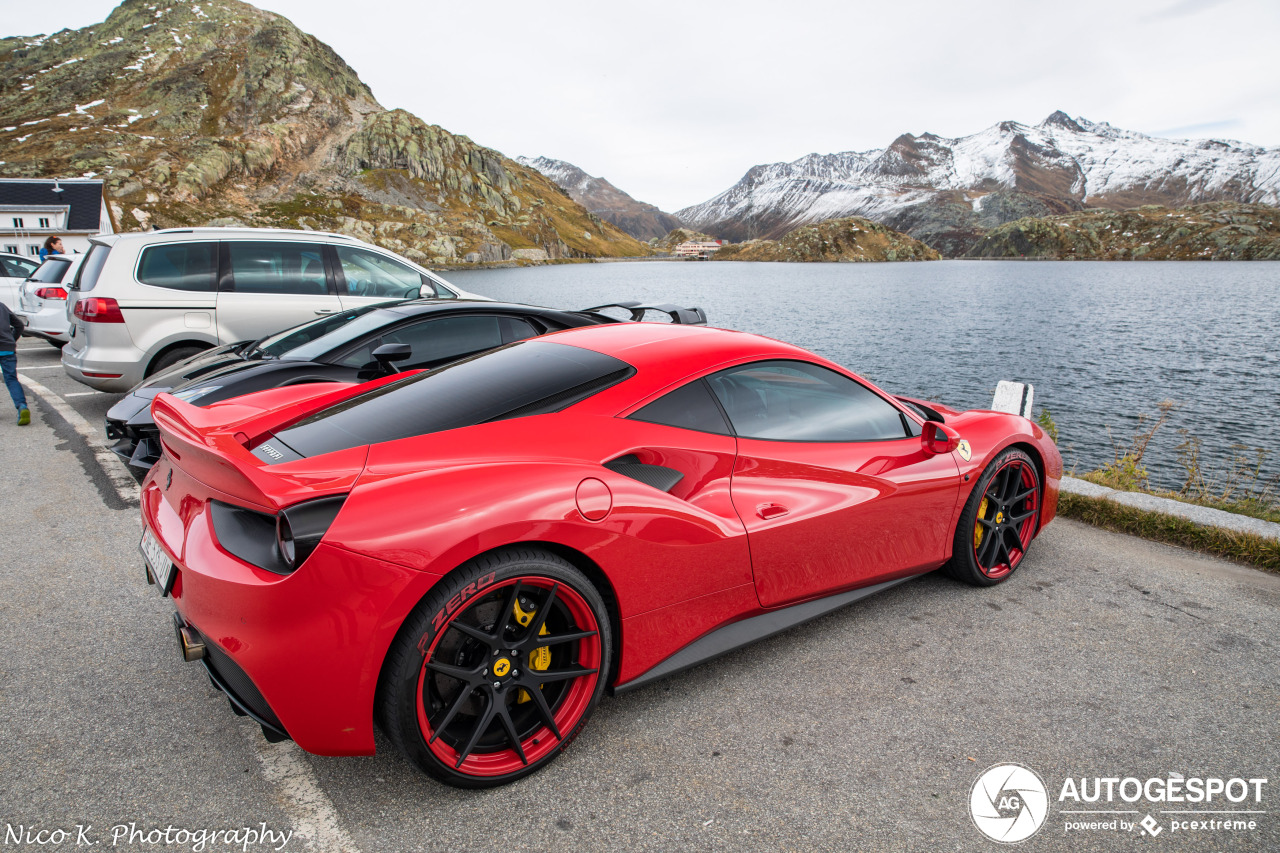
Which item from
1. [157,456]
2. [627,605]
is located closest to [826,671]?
[627,605]

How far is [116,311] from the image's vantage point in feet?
20.3

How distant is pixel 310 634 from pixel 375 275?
6.30m

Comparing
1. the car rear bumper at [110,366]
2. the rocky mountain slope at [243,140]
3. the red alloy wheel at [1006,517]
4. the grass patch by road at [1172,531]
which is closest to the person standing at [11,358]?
the car rear bumper at [110,366]

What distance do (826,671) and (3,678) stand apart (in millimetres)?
3118

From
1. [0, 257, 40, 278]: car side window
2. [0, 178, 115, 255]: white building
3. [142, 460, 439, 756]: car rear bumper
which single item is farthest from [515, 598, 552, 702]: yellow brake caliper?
[0, 178, 115, 255]: white building

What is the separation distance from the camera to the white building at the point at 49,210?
49.4m

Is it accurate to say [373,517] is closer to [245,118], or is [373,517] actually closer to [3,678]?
[3,678]

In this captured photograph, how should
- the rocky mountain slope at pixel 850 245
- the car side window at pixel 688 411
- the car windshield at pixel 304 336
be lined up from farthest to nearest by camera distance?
the rocky mountain slope at pixel 850 245 < the car windshield at pixel 304 336 < the car side window at pixel 688 411

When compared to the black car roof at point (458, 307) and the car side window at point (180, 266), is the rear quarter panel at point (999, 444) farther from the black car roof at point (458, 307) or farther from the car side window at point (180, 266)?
the car side window at point (180, 266)

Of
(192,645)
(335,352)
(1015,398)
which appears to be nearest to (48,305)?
(335,352)

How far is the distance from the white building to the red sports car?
6221cm

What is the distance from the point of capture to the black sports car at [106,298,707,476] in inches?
164

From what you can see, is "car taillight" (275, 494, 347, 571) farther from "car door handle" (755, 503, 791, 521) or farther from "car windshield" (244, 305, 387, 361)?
"car windshield" (244, 305, 387, 361)

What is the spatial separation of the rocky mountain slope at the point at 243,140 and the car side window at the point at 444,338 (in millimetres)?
105996
